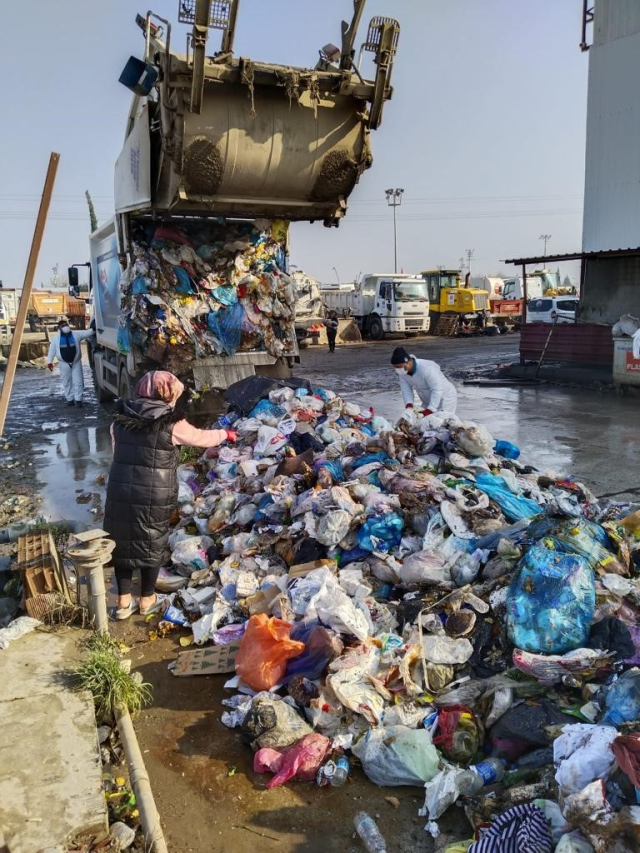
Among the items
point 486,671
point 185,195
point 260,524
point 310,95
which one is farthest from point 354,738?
point 310,95

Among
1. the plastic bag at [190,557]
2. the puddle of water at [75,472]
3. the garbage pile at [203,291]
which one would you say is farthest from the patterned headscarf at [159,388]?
the garbage pile at [203,291]

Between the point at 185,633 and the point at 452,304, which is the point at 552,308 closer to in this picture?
the point at 452,304

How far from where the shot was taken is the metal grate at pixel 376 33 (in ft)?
18.5

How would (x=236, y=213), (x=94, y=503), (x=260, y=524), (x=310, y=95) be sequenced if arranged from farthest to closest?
(x=236, y=213), (x=94, y=503), (x=310, y=95), (x=260, y=524)

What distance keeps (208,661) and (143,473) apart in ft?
3.80

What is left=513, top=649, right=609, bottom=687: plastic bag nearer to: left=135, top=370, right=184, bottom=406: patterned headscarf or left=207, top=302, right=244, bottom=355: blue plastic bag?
left=135, top=370, right=184, bottom=406: patterned headscarf

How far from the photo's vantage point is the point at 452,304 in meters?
28.4

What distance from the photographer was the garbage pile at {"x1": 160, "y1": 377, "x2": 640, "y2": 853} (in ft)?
8.09

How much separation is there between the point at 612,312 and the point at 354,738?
1541 cm

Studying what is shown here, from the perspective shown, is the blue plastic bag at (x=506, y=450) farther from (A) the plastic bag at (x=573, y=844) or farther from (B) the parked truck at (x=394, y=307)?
(B) the parked truck at (x=394, y=307)

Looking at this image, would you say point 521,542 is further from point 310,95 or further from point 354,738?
point 310,95

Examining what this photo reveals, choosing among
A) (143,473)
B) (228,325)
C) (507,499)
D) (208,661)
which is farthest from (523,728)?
(228,325)

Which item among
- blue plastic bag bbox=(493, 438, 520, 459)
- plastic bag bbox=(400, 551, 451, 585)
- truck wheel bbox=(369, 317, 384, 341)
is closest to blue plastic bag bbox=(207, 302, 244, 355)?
blue plastic bag bbox=(493, 438, 520, 459)

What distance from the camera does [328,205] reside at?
682 centimetres
